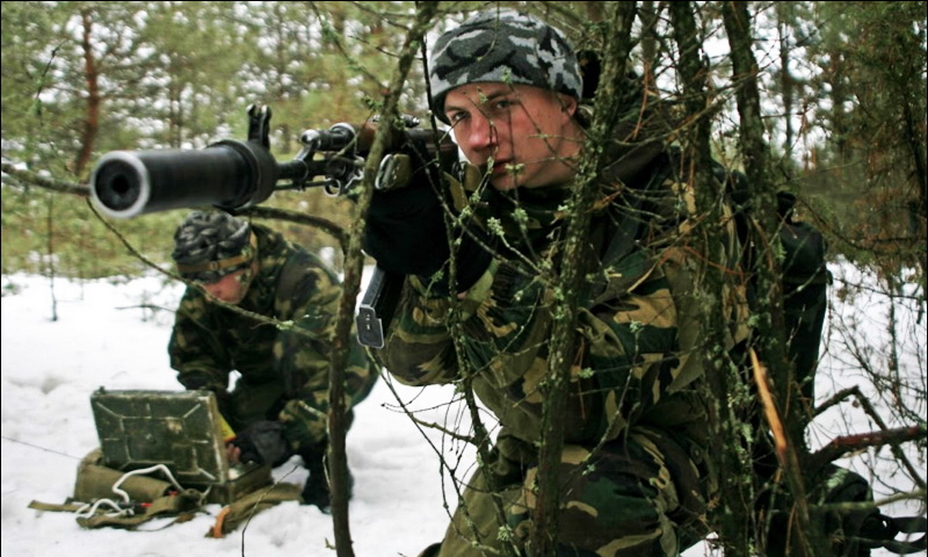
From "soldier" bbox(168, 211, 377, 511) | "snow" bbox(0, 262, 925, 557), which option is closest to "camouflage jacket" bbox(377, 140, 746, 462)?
"snow" bbox(0, 262, 925, 557)

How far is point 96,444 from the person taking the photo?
18.1 feet

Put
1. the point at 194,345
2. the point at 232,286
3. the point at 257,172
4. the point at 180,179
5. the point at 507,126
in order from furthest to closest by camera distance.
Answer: the point at 194,345
the point at 232,286
the point at 507,126
the point at 257,172
the point at 180,179

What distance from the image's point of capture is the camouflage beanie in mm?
2305

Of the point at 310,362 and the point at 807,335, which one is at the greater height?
the point at 807,335

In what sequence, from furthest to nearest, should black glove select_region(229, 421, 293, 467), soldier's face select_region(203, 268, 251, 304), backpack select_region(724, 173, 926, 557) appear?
soldier's face select_region(203, 268, 251, 304), black glove select_region(229, 421, 293, 467), backpack select_region(724, 173, 926, 557)

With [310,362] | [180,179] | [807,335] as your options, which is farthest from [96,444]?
[180,179]

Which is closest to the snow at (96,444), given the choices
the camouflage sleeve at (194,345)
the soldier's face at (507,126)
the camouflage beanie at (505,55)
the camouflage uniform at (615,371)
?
the camouflage uniform at (615,371)

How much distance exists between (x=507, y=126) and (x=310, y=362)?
2.58 m

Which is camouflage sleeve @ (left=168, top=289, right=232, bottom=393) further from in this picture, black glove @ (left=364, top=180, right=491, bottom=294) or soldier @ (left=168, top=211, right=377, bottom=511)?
black glove @ (left=364, top=180, right=491, bottom=294)

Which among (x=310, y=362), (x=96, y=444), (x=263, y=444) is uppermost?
(x=310, y=362)

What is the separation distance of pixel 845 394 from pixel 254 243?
3.55 meters

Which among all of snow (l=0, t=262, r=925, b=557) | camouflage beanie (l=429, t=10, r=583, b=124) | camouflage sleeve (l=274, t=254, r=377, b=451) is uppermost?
camouflage beanie (l=429, t=10, r=583, b=124)

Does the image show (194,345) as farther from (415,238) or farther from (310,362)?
(415,238)

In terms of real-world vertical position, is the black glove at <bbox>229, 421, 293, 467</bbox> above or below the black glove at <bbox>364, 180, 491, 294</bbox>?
below
